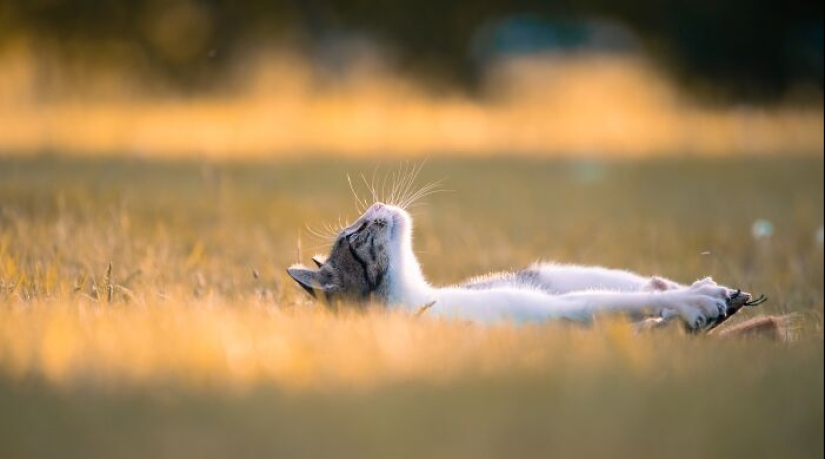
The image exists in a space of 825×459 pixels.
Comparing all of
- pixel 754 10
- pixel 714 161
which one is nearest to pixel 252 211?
pixel 714 161

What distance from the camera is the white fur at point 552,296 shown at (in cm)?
441

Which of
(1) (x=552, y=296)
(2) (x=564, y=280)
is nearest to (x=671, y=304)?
(1) (x=552, y=296)

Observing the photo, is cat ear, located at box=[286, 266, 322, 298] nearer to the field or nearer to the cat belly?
the field

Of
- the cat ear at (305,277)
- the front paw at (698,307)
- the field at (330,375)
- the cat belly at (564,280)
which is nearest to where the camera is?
the field at (330,375)

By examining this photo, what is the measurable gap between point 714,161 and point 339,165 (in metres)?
4.24

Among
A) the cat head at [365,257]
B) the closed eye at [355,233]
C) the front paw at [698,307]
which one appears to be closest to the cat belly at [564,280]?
the cat head at [365,257]

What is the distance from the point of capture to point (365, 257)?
17.2 feet

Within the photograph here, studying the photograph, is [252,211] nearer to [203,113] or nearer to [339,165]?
[339,165]

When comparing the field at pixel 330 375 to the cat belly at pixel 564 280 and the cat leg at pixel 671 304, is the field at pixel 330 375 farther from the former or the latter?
the cat belly at pixel 564 280

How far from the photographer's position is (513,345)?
3809 mm

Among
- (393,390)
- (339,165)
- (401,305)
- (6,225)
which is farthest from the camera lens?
(339,165)

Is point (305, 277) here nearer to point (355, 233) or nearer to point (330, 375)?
point (355, 233)

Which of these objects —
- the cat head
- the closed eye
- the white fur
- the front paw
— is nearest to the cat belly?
the white fur

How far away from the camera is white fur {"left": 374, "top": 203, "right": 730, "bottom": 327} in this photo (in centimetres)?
441
